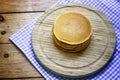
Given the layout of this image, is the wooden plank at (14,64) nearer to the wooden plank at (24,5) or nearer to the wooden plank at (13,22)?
the wooden plank at (13,22)

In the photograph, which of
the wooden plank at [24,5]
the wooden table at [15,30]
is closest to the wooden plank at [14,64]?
the wooden table at [15,30]

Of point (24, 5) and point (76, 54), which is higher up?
point (24, 5)

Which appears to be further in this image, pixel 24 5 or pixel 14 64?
pixel 24 5

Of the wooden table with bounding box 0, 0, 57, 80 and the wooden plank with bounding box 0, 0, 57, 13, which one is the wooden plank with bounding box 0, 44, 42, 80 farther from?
the wooden plank with bounding box 0, 0, 57, 13

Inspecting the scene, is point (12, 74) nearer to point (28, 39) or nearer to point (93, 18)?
point (28, 39)

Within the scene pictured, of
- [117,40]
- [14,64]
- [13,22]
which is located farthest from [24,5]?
[117,40]

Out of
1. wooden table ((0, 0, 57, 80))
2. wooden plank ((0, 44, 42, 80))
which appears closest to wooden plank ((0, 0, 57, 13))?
wooden table ((0, 0, 57, 80))

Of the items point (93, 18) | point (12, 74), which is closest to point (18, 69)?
point (12, 74)

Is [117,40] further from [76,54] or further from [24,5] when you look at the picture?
[24,5]
